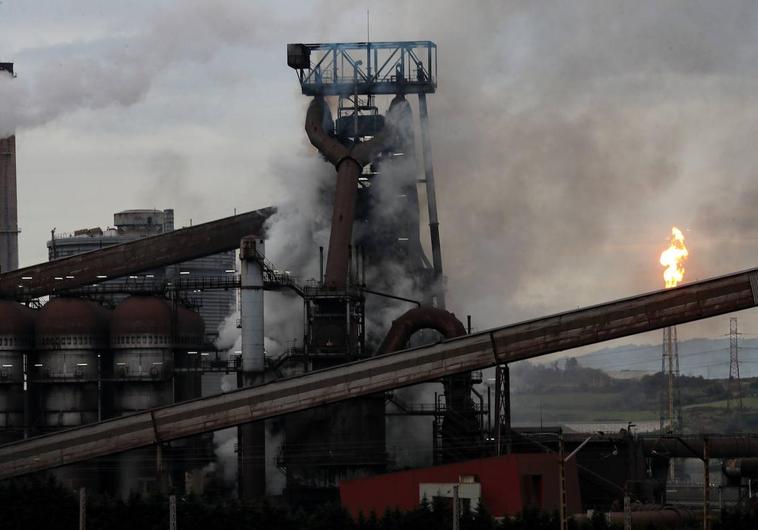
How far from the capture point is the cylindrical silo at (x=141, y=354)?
88938mm

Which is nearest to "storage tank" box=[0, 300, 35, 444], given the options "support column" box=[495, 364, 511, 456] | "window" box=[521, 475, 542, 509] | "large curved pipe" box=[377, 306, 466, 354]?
"large curved pipe" box=[377, 306, 466, 354]

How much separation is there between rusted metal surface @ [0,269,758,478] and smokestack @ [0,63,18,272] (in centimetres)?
4033

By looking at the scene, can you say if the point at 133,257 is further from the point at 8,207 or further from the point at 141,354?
the point at 8,207

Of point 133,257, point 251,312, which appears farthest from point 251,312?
point 133,257

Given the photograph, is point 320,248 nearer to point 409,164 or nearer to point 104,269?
point 409,164

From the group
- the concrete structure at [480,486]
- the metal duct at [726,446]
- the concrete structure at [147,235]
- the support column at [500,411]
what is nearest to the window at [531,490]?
the concrete structure at [480,486]

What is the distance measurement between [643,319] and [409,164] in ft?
91.0

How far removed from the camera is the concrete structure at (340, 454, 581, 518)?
65.4 metres

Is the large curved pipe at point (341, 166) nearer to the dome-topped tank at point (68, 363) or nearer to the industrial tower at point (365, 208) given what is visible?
the industrial tower at point (365, 208)

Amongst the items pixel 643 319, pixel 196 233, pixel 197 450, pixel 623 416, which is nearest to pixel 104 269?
pixel 196 233

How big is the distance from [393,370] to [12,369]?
100 ft

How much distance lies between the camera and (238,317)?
94.6 m

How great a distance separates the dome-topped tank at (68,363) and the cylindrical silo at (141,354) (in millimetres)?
1143

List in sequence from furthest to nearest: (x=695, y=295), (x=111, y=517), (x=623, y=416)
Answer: (x=623, y=416), (x=695, y=295), (x=111, y=517)
